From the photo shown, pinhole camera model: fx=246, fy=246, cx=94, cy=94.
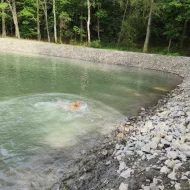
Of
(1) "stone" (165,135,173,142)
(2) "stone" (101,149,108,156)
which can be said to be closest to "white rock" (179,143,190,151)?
(1) "stone" (165,135,173,142)

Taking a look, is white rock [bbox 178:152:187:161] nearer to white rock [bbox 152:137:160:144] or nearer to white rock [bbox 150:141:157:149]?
white rock [bbox 150:141:157:149]

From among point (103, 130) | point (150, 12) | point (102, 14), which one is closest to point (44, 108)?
point (103, 130)

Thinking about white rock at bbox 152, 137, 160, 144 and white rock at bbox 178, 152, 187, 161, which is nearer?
white rock at bbox 178, 152, 187, 161

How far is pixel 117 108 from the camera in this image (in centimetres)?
1152

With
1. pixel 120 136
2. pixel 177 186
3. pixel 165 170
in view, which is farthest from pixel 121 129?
pixel 177 186

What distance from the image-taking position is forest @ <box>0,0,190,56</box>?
27703 millimetres

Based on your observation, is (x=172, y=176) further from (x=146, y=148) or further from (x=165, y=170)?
(x=146, y=148)

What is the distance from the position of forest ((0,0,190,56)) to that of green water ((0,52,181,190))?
9.94 meters

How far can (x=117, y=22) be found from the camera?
124 ft

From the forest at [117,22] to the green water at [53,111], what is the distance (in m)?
9.94

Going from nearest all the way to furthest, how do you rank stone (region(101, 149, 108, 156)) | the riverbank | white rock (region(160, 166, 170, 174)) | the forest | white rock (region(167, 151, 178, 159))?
the riverbank < white rock (region(160, 166, 170, 174)) < white rock (region(167, 151, 178, 159)) < stone (region(101, 149, 108, 156)) < the forest

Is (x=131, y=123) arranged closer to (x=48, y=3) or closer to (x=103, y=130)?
(x=103, y=130)

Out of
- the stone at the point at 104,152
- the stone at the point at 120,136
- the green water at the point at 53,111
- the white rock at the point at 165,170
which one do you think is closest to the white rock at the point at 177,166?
the white rock at the point at 165,170

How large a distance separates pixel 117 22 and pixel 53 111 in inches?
1195
